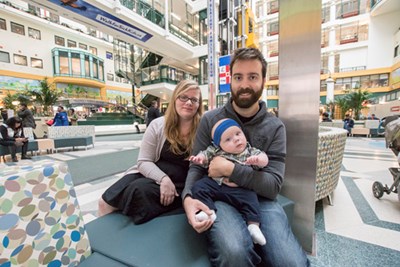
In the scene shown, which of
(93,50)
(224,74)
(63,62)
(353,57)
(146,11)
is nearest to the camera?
(224,74)

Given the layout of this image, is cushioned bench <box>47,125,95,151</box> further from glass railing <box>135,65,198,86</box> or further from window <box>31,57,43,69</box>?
window <box>31,57,43,69</box>

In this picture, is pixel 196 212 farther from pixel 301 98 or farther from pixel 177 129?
pixel 301 98

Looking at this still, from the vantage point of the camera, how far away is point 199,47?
1174cm

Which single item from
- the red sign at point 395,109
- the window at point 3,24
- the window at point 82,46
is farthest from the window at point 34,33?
the red sign at point 395,109

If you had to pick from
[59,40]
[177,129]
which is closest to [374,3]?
[177,129]

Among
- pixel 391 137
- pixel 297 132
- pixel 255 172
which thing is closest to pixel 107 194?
pixel 255 172

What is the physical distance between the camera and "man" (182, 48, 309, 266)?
955mm

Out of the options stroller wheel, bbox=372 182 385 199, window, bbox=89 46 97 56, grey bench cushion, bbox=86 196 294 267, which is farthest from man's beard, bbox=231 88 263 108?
window, bbox=89 46 97 56

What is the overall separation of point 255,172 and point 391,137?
228 centimetres

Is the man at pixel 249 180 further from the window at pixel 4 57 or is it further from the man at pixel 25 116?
the window at pixel 4 57

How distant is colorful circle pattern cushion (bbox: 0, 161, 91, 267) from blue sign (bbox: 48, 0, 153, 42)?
6.73 metres

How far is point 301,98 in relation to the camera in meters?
1.56

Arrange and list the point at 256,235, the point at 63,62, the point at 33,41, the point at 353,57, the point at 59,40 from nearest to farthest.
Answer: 1. the point at 256,235
2. the point at 353,57
3. the point at 33,41
4. the point at 63,62
5. the point at 59,40

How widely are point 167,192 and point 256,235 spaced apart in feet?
2.02
